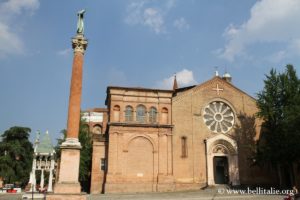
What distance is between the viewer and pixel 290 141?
31141 millimetres

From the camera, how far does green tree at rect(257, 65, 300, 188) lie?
102 ft

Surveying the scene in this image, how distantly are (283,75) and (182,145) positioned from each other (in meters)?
13.1

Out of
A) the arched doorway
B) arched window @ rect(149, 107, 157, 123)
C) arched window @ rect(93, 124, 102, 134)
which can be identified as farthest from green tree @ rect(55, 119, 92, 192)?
the arched doorway

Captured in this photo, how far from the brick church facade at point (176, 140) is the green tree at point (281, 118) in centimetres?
331

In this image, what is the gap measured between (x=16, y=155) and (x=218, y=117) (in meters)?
34.5

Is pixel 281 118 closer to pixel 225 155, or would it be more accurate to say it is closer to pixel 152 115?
pixel 225 155

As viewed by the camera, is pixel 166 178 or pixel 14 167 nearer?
pixel 166 178

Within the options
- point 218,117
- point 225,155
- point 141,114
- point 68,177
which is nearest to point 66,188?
point 68,177

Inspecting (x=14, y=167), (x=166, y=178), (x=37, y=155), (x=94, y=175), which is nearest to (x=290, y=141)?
(x=166, y=178)

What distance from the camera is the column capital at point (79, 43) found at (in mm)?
22516

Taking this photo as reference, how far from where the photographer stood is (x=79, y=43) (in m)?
22.6

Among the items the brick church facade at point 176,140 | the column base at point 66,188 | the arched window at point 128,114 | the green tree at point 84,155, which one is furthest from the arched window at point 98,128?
the column base at point 66,188

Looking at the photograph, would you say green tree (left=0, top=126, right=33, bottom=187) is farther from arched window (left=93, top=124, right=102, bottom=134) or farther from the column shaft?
the column shaft

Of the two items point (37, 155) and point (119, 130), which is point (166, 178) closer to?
point (119, 130)
